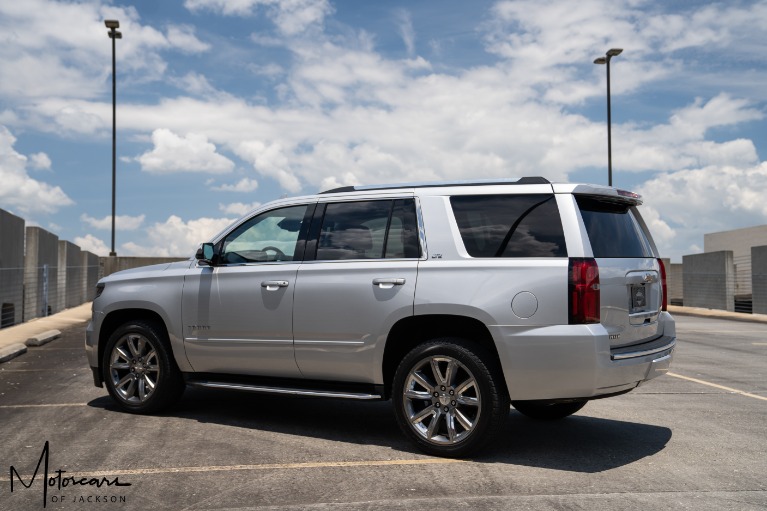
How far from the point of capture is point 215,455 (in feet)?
20.1

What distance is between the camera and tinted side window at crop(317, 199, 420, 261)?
6.50 m

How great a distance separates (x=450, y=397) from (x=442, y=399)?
2.7 inches

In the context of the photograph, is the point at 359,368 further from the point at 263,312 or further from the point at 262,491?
the point at 262,491

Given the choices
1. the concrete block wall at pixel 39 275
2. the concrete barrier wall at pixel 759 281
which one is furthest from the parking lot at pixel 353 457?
the concrete barrier wall at pixel 759 281

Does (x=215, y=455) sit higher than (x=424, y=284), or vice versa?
(x=424, y=284)

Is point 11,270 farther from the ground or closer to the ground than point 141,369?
farther from the ground

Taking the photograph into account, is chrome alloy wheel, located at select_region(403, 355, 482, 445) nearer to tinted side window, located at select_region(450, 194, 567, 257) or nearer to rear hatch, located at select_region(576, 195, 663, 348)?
tinted side window, located at select_region(450, 194, 567, 257)

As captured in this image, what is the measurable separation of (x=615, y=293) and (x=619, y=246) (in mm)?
499

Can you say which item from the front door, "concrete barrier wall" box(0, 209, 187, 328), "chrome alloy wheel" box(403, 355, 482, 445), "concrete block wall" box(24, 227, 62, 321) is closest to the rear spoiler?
"chrome alloy wheel" box(403, 355, 482, 445)

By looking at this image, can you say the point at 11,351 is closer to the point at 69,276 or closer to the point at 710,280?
the point at 69,276

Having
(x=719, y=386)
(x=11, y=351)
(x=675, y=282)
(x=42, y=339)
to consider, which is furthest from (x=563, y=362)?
(x=675, y=282)

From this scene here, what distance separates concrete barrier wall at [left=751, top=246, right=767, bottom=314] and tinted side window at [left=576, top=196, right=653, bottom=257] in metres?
23.2

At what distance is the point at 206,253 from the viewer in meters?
7.39

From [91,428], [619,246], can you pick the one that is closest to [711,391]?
[619,246]
